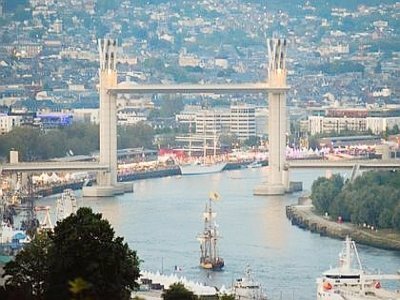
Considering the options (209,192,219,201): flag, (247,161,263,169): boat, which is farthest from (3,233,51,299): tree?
(247,161,263,169): boat

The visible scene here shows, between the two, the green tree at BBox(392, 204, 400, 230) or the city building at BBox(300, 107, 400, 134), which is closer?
the green tree at BBox(392, 204, 400, 230)

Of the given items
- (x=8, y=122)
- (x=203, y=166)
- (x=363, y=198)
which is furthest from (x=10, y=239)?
(x=8, y=122)

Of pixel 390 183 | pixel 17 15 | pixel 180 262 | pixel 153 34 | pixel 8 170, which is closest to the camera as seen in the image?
pixel 180 262

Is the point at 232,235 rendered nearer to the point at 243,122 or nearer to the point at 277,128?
the point at 277,128

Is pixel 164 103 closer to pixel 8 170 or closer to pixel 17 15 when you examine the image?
pixel 17 15

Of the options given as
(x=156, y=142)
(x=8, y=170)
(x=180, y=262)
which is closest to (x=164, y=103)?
(x=156, y=142)

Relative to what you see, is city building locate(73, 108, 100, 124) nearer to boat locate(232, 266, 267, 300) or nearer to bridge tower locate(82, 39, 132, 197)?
bridge tower locate(82, 39, 132, 197)

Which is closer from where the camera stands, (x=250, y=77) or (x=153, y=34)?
(x=250, y=77)
